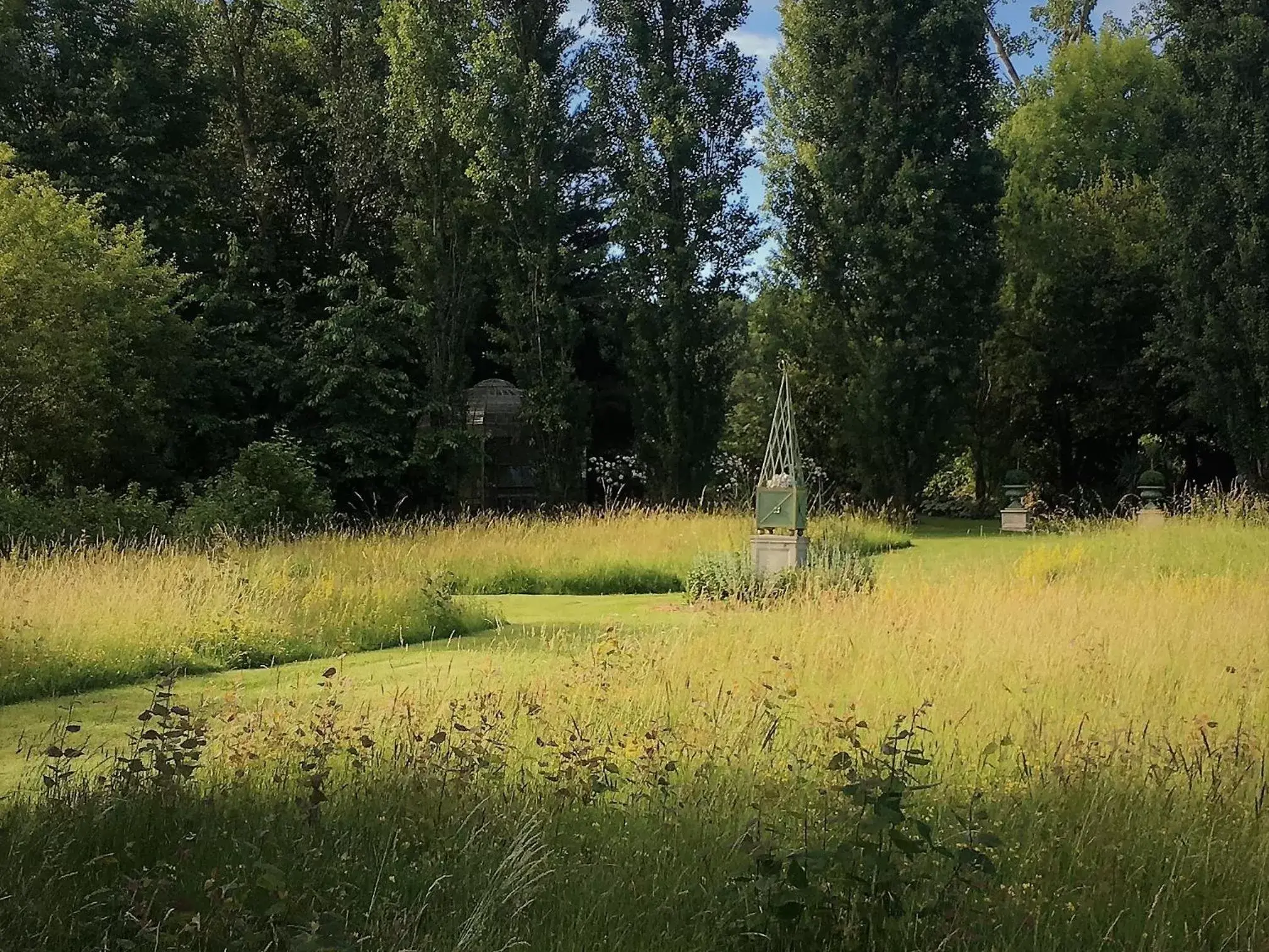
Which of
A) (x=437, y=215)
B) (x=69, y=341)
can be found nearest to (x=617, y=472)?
(x=437, y=215)

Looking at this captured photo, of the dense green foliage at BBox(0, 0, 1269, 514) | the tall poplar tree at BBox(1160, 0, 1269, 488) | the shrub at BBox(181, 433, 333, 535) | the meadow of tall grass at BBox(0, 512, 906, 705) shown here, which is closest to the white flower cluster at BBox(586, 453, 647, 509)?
the dense green foliage at BBox(0, 0, 1269, 514)

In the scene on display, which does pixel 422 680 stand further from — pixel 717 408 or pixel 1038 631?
pixel 717 408

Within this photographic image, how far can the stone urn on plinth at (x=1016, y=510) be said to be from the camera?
52.3 feet

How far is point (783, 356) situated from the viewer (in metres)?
20.7

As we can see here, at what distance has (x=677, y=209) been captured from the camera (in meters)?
17.3

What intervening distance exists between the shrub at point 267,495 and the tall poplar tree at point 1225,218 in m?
13.9

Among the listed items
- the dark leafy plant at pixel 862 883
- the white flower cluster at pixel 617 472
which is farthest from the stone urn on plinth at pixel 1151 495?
the dark leafy plant at pixel 862 883

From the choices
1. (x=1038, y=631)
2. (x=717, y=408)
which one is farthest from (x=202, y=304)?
(x=1038, y=631)

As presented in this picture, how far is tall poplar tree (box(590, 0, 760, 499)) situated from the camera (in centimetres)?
1705

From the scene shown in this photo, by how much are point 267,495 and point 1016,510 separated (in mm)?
11286

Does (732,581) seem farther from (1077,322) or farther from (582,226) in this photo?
(1077,322)

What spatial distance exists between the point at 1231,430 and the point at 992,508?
569 cm

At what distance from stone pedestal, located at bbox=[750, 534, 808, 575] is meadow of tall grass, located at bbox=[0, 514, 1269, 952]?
390 centimetres

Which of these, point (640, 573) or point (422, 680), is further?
point (640, 573)
